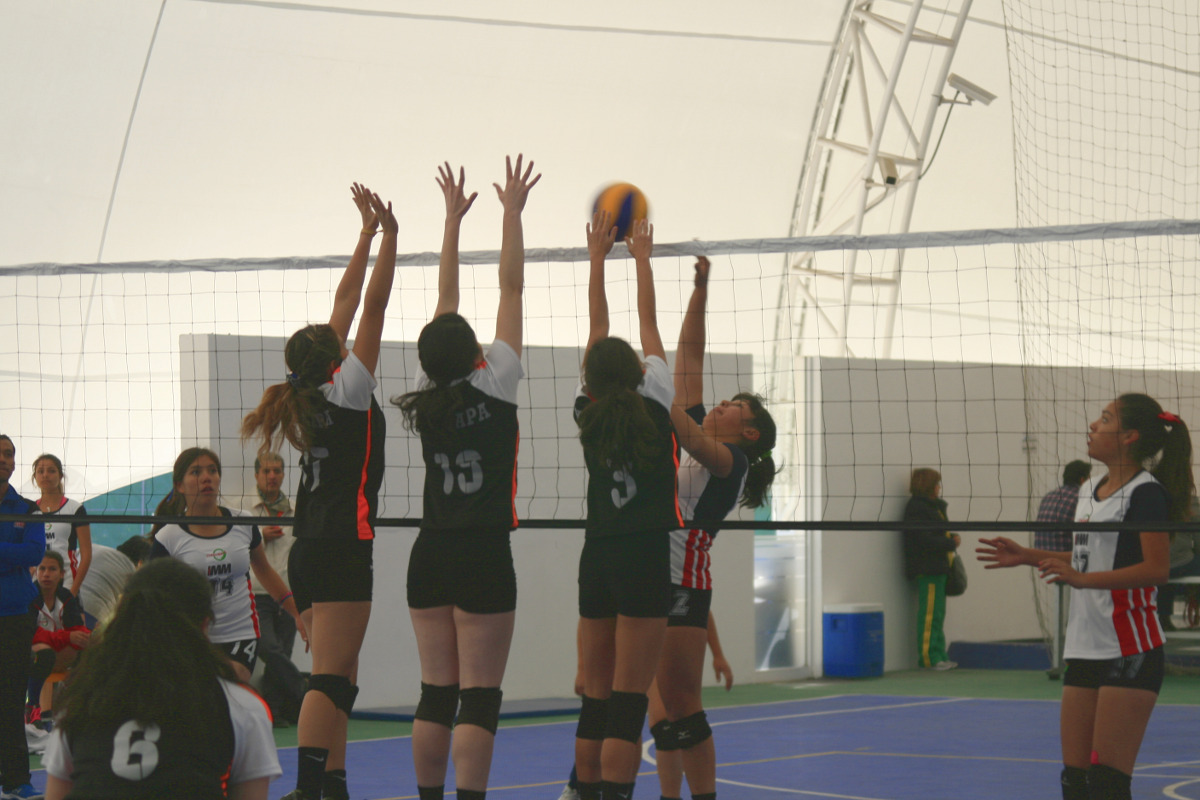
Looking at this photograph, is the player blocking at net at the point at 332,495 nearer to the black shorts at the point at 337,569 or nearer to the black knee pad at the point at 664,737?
the black shorts at the point at 337,569

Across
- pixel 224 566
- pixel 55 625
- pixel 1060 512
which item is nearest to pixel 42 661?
pixel 55 625

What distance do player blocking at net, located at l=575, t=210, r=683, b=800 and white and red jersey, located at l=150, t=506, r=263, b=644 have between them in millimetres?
1536

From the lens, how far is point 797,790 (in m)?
5.85

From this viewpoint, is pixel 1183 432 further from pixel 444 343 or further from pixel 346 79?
pixel 346 79

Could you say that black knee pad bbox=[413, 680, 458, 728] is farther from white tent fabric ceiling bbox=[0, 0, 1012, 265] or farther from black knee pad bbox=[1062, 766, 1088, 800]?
white tent fabric ceiling bbox=[0, 0, 1012, 265]

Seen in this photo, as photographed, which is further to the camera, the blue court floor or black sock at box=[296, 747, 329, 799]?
the blue court floor

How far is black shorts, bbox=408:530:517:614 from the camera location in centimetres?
384

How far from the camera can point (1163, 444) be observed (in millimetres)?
4047

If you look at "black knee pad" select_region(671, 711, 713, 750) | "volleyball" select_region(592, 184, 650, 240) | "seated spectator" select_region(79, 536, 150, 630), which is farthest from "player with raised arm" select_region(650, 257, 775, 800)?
"seated spectator" select_region(79, 536, 150, 630)

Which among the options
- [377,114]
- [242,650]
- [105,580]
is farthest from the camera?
[377,114]

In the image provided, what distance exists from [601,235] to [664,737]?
66.8 inches

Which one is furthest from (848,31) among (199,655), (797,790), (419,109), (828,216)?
(199,655)

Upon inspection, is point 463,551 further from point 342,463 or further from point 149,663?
point 149,663

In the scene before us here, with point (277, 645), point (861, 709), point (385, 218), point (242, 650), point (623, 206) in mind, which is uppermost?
point (623, 206)
